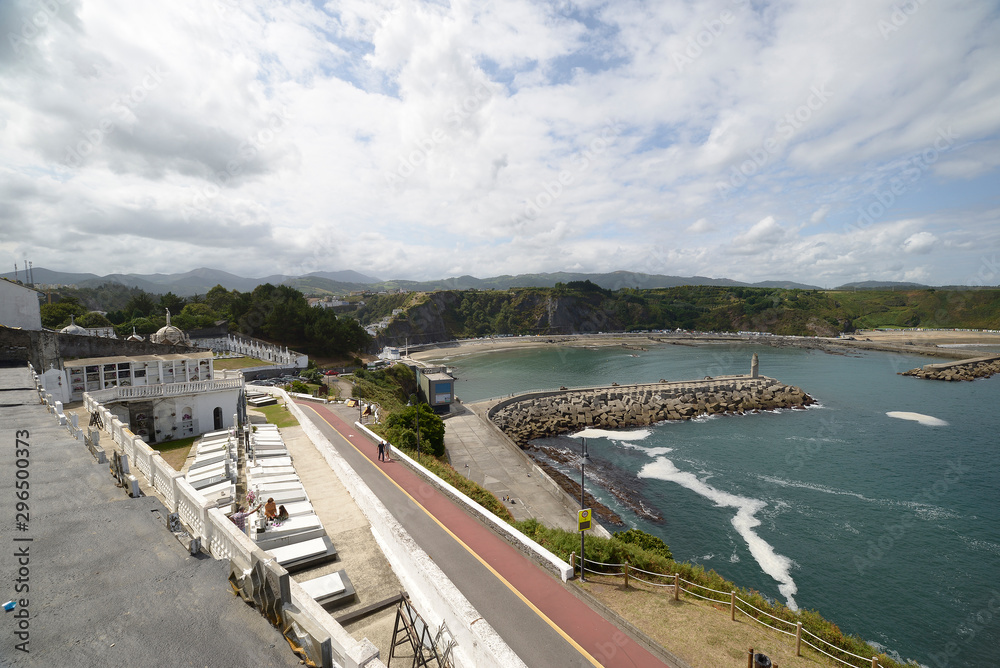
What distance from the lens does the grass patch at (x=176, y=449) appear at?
2069 cm

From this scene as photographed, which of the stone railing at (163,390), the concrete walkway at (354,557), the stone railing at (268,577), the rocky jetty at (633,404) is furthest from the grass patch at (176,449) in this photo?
the rocky jetty at (633,404)

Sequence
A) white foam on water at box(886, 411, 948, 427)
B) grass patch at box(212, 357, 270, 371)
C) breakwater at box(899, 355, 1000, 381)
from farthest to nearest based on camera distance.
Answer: breakwater at box(899, 355, 1000, 381), grass patch at box(212, 357, 270, 371), white foam on water at box(886, 411, 948, 427)

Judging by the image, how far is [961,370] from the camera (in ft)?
244

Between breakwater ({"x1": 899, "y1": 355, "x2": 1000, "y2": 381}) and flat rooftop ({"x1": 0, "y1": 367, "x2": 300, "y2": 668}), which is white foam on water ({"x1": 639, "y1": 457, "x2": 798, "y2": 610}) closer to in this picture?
flat rooftop ({"x1": 0, "y1": 367, "x2": 300, "y2": 668})

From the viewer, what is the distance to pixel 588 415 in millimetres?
51375

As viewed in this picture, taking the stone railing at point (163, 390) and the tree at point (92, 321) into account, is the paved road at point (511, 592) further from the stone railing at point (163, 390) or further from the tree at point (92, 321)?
the tree at point (92, 321)

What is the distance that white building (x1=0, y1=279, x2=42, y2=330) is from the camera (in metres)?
21.5

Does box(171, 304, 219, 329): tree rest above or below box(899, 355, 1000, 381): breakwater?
above

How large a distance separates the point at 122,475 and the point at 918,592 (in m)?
33.0

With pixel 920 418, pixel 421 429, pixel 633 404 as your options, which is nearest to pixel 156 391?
pixel 421 429

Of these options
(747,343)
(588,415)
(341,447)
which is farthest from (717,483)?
(747,343)

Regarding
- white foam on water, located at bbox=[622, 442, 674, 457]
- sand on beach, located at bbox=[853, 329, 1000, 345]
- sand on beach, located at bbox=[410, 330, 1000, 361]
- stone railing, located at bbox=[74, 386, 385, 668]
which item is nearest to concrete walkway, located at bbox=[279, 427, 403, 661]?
stone railing, located at bbox=[74, 386, 385, 668]

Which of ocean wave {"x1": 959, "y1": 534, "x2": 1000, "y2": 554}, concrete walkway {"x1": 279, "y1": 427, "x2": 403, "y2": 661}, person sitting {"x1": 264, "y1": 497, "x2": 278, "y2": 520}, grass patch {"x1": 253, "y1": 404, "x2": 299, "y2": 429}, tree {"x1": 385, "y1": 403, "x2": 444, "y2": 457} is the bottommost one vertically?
ocean wave {"x1": 959, "y1": 534, "x2": 1000, "y2": 554}

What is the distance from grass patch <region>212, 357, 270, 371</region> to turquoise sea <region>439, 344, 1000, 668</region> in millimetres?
37259
